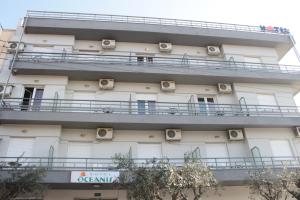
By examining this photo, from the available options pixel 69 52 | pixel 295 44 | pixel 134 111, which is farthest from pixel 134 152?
pixel 295 44

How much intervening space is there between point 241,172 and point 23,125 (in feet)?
33.1

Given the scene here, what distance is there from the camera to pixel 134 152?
13.9 m

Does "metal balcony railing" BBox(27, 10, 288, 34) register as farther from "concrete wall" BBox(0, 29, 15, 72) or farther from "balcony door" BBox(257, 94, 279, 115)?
"balcony door" BBox(257, 94, 279, 115)

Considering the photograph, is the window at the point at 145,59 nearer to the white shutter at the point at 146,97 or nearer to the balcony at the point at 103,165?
the white shutter at the point at 146,97

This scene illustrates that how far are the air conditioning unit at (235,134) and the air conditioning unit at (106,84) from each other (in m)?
6.64

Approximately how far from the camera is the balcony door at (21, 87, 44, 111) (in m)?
14.2

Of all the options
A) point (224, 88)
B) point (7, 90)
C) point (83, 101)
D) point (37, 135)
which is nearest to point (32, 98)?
point (7, 90)

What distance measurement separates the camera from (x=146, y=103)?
52.0 feet

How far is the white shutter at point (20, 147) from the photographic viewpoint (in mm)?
12984

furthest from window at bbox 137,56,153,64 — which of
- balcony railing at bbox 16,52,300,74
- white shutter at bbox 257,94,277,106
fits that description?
white shutter at bbox 257,94,277,106

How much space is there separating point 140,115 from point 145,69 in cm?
300

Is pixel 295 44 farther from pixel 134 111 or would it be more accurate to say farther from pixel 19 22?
pixel 19 22

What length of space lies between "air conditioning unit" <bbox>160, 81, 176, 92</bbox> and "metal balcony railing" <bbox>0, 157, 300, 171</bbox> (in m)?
4.10

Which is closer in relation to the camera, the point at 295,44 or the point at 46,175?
the point at 46,175
